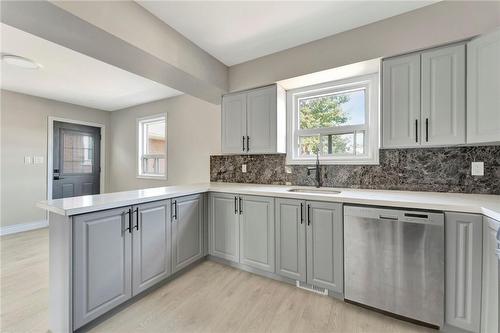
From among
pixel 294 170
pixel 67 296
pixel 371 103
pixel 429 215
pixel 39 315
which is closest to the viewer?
pixel 67 296

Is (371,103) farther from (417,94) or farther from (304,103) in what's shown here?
(304,103)

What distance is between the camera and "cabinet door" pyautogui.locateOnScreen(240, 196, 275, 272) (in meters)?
2.22

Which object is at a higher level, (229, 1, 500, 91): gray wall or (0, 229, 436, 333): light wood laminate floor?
(229, 1, 500, 91): gray wall

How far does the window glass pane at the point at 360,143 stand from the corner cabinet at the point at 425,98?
442mm

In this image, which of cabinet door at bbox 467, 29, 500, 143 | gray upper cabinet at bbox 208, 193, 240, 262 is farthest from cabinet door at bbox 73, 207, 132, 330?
cabinet door at bbox 467, 29, 500, 143

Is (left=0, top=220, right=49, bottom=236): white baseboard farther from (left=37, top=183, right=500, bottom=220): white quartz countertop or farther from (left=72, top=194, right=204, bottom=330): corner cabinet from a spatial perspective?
(left=72, top=194, right=204, bottom=330): corner cabinet

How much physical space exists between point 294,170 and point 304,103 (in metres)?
0.91

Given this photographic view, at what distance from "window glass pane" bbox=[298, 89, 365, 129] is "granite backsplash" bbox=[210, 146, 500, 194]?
0.53 m

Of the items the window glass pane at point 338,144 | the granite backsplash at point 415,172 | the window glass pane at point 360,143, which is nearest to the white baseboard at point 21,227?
the granite backsplash at point 415,172

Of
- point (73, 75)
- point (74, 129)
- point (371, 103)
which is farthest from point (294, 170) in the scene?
point (74, 129)

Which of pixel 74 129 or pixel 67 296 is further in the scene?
pixel 74 129

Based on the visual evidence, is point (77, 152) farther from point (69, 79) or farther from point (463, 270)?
point (463, 270)

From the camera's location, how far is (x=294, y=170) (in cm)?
280

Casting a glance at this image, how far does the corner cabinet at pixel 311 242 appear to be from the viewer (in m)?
1.89
